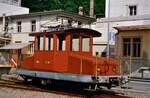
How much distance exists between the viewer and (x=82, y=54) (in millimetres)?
17328

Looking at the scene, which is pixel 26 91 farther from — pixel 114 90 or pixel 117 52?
pixel 117 52

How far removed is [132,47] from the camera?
31594 millimetres

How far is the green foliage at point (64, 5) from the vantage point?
71375 millimetres

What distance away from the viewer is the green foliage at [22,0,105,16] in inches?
2810

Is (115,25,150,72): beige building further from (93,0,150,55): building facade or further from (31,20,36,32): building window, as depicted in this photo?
(31,20,36,32): building window

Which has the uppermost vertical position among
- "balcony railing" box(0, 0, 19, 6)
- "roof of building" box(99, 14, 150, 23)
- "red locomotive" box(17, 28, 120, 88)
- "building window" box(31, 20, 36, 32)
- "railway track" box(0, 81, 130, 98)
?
"balcony railing" box(0, 0, 19, 6)

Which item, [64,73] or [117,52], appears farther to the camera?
[117,52]

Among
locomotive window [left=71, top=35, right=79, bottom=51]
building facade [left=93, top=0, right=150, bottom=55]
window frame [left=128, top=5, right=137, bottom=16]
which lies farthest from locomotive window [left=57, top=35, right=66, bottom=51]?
window frame [left=128, top=5, right=137, bottom=16]

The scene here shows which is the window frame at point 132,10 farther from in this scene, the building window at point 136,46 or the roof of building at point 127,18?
the building window at point 136,46

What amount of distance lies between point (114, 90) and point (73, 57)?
379 centimetres

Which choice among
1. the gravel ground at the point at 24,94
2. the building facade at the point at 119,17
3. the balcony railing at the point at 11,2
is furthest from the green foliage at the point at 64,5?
the gravel ground at the point at 24,94

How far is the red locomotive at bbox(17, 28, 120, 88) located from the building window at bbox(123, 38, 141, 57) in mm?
13866

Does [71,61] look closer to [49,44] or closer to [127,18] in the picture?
[49,44]

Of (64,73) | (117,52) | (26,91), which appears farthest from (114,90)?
(117,52)
